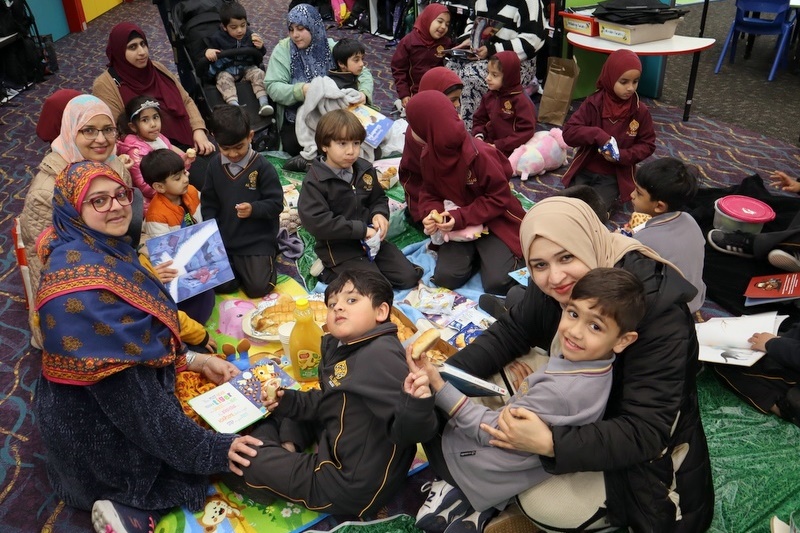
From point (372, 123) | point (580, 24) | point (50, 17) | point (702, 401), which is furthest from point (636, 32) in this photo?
point (50, 17)

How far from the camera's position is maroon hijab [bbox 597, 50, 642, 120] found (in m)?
3.96

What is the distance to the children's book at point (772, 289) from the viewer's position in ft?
9.48

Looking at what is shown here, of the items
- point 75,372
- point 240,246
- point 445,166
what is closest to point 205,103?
point 240,246

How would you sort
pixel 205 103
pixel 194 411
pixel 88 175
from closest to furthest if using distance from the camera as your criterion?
pixel 88 175, pixel 194 411, pixel 205 103

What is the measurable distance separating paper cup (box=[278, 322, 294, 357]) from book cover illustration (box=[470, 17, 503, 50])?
3.62m

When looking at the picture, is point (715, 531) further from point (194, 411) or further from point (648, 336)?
point (194, 411)

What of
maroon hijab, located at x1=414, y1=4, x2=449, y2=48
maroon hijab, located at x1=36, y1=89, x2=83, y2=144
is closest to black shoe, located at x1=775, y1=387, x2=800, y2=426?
maroon hijab, located at x1=36, y1=89, x2=83, y2=144

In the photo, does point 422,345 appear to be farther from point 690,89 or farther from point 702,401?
point 690,89

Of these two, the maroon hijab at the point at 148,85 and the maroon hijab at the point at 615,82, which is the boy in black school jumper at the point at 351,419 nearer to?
the maroon hijab at the point at 615,82

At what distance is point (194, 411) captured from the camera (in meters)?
2.36

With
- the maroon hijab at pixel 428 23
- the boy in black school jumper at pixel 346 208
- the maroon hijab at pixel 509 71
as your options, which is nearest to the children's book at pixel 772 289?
the boy in black school jumper at pixel 346 208

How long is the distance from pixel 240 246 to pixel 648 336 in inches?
91.0

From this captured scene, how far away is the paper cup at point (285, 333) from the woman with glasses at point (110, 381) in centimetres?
63

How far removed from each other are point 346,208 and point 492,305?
946 millimetres
